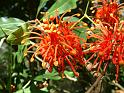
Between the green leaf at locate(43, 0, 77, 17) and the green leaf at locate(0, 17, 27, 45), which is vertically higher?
the green leaf at locate(43, 0, 77, 17)

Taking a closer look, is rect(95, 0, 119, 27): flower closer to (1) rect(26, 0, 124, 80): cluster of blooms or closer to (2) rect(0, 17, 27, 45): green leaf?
(1) rect(26, 0, 124, 80): cluster of blooms

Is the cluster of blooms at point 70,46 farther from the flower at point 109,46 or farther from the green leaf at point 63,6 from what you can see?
the green leaf at point 63,6

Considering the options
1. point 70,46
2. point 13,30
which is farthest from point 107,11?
point 13,30

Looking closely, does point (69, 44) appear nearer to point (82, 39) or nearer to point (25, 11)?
point (82, 39)

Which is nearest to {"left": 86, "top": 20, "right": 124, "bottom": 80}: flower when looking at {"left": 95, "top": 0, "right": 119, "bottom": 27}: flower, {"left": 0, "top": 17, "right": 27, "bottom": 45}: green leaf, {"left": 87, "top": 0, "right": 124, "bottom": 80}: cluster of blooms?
{"left": 87, "top": 0, "right": 124, "bottom": 80}: cluster of blooms

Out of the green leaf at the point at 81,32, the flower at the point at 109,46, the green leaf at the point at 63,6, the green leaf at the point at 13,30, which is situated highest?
the green leaf at the point at 63,6

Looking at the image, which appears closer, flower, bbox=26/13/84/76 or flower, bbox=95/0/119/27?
flower, bbox=26/13/84/76

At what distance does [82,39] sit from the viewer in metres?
1.51

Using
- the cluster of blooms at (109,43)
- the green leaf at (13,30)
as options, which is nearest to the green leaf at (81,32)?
the cluster of blooms at (109,43)

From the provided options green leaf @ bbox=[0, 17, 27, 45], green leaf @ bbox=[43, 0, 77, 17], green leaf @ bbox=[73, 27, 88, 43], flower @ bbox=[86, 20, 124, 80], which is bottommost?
flower @ bbox=[86, 20, 124, 80]

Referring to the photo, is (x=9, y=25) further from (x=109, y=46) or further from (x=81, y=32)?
(x=109, y=46)

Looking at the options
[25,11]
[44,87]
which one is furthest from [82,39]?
[25,11]

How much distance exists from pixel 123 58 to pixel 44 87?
2.59 ft

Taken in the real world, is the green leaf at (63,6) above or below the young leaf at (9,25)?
above
